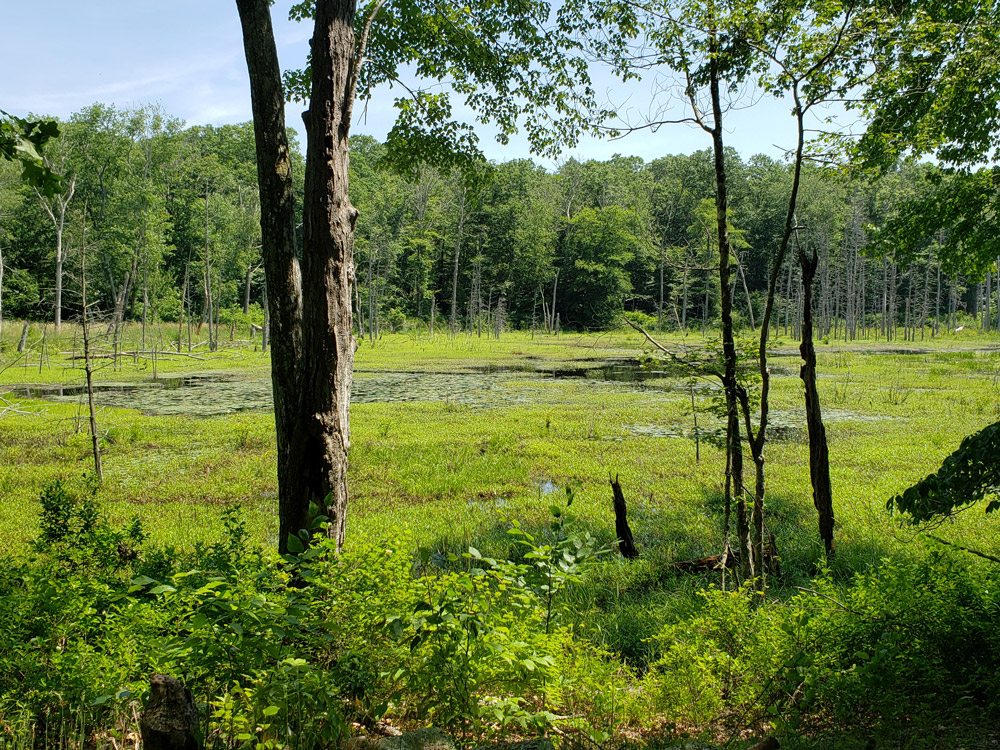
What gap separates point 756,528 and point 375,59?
6.64 metres

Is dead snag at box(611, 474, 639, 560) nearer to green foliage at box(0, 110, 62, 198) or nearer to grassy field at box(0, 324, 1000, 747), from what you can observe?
grassy field at box(0, 324, 1000, 747)

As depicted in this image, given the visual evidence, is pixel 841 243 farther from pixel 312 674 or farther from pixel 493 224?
pixel 312 674

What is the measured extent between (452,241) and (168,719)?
64.0 m

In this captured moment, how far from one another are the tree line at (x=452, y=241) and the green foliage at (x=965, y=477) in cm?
2951

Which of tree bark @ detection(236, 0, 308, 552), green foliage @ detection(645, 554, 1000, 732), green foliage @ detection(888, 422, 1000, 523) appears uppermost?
tree bark @ detection(236, 0, 308, 552)

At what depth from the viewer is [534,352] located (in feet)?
139

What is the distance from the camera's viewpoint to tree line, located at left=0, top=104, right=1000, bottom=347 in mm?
38625

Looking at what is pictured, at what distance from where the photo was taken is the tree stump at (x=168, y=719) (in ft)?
7.29

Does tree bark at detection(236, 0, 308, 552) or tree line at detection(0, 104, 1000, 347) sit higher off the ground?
tree line at detection(0, 104, 1000, 347)

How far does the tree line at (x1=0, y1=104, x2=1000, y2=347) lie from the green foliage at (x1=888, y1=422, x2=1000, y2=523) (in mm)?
29513

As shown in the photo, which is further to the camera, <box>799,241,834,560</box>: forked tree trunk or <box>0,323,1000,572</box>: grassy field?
<box>0,323,1000,572</box>: grassy field

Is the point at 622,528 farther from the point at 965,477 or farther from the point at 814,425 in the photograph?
the point at 965,477

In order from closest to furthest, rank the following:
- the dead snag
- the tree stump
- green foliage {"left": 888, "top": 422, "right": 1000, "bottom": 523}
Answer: the tree stump → green foliage {"left": 888, "top": 422, "right": 1000, "bottom": 523} → the dead snag

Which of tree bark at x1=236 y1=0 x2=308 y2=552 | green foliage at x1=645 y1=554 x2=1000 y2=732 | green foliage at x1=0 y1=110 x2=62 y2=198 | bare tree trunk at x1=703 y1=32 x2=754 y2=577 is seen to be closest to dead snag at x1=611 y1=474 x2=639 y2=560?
bare tree trunk at x1=703 y1=32 x2=754 y2=577
